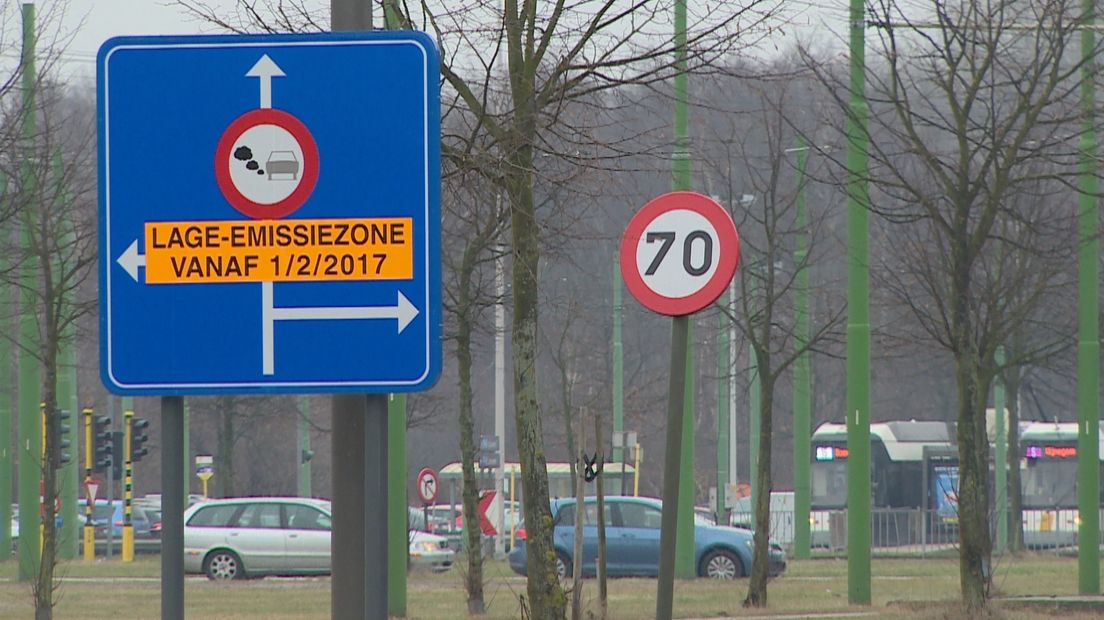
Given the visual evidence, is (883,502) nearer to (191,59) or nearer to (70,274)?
(70,274)

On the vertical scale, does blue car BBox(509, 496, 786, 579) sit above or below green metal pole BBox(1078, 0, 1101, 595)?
below

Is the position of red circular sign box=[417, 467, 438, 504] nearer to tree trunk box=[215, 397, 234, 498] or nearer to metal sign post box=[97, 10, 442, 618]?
tree trunk box=[215, 397, 234, 498]

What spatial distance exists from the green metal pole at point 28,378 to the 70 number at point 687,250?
38.1 ft

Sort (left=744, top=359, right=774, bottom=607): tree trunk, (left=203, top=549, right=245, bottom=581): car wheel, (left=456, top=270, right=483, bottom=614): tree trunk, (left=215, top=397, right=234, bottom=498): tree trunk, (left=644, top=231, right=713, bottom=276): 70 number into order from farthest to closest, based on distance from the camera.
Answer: (left=215, top=397, right=234, bottom=498): tree trunk → (left=203, top=549, right=245, bottom=581): car wheel → (left=744, top=359, right=774, bottom=607): tree trunk → (left=456, top=270, right=483, bottom=614): tree trunk → (left=644, top=231, right=713, bottom=276): 70 number

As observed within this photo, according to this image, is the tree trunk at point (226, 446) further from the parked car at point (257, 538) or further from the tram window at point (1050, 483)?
the tram window at point (1050, 483)

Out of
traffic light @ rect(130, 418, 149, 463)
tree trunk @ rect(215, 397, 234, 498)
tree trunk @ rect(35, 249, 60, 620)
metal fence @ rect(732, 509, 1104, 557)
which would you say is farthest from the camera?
tree trunk @ rect(215, 397, 234, 498)

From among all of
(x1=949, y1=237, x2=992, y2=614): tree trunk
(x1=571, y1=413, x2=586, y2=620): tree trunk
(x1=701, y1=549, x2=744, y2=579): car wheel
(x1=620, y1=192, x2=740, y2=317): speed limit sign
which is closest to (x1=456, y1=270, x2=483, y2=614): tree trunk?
(x1=949, y1=237, x2=992, y2=614): tree trunk

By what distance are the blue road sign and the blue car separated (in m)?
22.8

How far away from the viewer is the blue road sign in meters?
4.06

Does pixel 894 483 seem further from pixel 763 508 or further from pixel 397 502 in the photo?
pixel 397 502

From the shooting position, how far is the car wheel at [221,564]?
92.4 ft

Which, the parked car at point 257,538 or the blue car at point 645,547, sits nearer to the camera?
the blue car at point 645,547

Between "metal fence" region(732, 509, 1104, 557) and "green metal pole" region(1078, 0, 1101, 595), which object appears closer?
"green metal pole" region(1078, 0, 1101, 595)

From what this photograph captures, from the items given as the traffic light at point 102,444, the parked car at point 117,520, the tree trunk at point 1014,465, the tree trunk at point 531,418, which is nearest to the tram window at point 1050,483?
the tree trunk at point 1014,465
